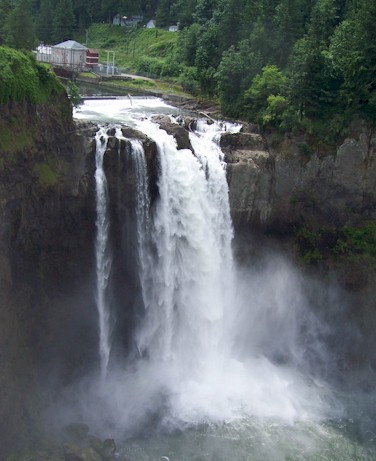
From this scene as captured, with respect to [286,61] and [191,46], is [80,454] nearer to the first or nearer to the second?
[286,61]

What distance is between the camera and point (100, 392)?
2612 centimetres

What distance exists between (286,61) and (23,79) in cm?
2267

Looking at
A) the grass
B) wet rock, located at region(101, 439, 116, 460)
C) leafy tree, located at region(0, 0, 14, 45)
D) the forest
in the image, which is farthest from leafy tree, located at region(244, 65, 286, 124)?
the grass

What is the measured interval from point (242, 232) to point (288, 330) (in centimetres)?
654

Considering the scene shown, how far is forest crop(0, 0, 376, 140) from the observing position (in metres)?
31.8

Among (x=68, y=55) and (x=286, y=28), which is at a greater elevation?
(x=286, y=28)

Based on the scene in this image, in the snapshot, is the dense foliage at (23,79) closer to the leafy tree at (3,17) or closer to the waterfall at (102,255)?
the waterfall at (102,255)

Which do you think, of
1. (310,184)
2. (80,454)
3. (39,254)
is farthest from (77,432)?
(310,184)

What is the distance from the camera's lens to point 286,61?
3981cm

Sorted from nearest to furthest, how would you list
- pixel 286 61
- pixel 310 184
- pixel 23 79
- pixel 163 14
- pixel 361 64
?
pixel 23 79 < pixel 361 64 < pixel 310 184 < pixel 286 61 < pixel 163 14

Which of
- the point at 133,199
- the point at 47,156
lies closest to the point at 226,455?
the point at 133,199

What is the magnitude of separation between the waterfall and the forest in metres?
12.0

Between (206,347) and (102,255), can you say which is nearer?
(102,255)

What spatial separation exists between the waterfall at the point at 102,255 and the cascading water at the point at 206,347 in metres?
0.10
